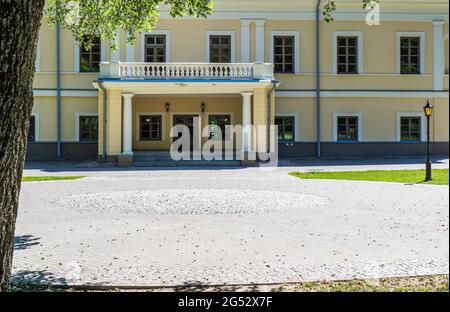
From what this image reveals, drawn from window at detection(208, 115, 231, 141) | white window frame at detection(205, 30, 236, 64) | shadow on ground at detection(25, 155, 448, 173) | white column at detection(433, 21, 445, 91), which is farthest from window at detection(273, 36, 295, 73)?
white column at detection(433, 21, 445, 91)

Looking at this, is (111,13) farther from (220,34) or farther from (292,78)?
(292,78)

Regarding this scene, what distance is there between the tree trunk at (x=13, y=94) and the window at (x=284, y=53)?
73.3ft

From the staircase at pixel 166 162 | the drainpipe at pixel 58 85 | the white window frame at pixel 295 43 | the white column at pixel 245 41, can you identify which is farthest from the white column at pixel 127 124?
the white window frame at pixel 295 43

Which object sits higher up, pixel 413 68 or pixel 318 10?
pixel 318 10

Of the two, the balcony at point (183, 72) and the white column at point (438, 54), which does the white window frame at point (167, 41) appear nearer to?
the balcony at point (183, 72)

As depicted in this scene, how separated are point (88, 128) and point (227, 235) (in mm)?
19453

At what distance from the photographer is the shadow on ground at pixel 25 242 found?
18.2 ft

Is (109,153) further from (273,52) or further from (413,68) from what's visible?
(413,68)

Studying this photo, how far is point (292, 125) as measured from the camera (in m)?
24.2

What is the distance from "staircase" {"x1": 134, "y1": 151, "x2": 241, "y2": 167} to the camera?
20800mm

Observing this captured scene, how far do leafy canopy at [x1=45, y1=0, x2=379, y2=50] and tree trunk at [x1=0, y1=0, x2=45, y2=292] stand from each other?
13.6ft

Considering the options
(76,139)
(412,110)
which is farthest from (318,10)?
(76,139)

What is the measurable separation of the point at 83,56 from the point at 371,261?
73.5 ft

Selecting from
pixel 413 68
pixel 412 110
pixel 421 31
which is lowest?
pixel 412 110
